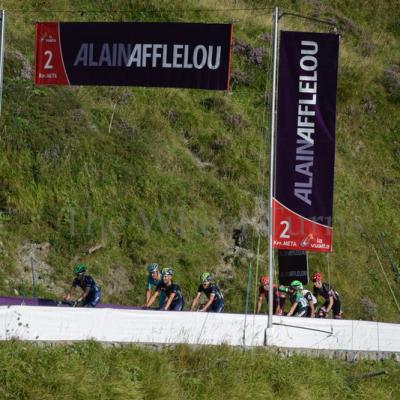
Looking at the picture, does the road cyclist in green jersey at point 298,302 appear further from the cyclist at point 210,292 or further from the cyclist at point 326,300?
the cyclist at point 210,292

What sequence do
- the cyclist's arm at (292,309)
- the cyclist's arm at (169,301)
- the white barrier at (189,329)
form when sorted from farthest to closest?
1. the cyclist's arm at (292,309)
2. the cyclist's arm at (169,301)
3. the white barrier at (189,329)

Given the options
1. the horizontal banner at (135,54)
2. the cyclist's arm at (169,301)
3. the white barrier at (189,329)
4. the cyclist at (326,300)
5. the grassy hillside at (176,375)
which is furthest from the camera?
the cyclist at (326,300)

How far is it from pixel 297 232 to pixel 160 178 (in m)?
10.5

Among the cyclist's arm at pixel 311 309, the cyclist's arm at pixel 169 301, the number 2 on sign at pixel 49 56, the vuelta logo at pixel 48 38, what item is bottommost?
the cyclist's arm at pixel 169 301

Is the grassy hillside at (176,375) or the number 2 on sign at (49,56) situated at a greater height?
the number 2 on sign at (49,56)

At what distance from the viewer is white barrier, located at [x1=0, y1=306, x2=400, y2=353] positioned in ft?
49.4

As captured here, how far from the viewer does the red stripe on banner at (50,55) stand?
19469mm

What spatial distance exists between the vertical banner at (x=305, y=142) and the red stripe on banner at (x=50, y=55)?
14.4 ft

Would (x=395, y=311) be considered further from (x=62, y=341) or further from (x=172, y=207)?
(x=62, y=341)

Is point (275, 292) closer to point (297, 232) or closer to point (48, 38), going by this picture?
point (297, 232)

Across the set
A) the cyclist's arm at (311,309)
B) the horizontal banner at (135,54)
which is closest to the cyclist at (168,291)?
the cyclist's arm at (311,309)

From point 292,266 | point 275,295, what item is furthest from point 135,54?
point 292,266

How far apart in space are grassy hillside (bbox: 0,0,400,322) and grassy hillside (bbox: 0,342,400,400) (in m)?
8.29

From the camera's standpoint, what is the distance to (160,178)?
29.0m
